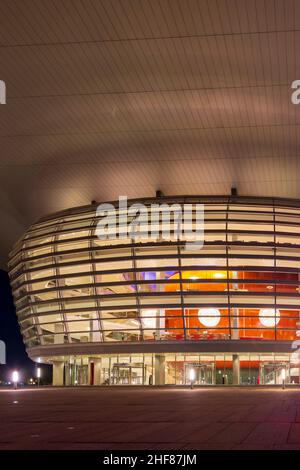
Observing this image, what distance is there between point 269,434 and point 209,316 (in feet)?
83.5

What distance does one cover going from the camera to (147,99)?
22094mm

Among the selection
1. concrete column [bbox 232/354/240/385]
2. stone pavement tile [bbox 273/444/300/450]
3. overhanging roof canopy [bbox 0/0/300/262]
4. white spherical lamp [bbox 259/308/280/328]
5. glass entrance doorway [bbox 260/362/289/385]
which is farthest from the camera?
glass entrance doorway [bbox 260/362/289/385]

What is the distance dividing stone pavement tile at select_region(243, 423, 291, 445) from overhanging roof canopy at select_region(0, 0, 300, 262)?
11.8m

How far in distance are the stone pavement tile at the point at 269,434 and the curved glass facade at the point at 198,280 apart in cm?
2388

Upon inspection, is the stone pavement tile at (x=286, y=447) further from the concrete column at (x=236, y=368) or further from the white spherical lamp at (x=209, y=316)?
the concrete column at (x=236, y=368)

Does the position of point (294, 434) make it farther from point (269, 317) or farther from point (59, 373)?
point (59, 373)

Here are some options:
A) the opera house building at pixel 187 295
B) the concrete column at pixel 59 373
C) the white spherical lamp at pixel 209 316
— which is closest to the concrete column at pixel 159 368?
the opera house building at pixel 187 295

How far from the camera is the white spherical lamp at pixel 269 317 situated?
103 feet

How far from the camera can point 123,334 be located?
105 feet

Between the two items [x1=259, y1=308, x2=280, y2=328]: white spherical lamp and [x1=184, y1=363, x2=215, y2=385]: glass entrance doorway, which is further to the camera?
[x1=184, y1=363, x2=215, y2=385]: glass entrance doorway

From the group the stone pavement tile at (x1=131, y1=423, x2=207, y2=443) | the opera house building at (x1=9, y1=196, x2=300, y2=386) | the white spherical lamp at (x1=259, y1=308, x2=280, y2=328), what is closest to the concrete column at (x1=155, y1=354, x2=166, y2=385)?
the opera house building at (x1=9, y1=196, x2=300, y2=386)

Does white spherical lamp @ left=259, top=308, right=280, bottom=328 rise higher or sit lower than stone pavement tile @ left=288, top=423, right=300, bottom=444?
higher

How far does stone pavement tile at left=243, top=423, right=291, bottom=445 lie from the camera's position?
5.44 meters

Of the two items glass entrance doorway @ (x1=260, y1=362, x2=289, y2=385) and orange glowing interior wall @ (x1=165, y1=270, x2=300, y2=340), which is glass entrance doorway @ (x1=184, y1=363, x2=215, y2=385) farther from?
orange glowing interior wall @ (x1=165, y1=270, x2=300, y2=340)
